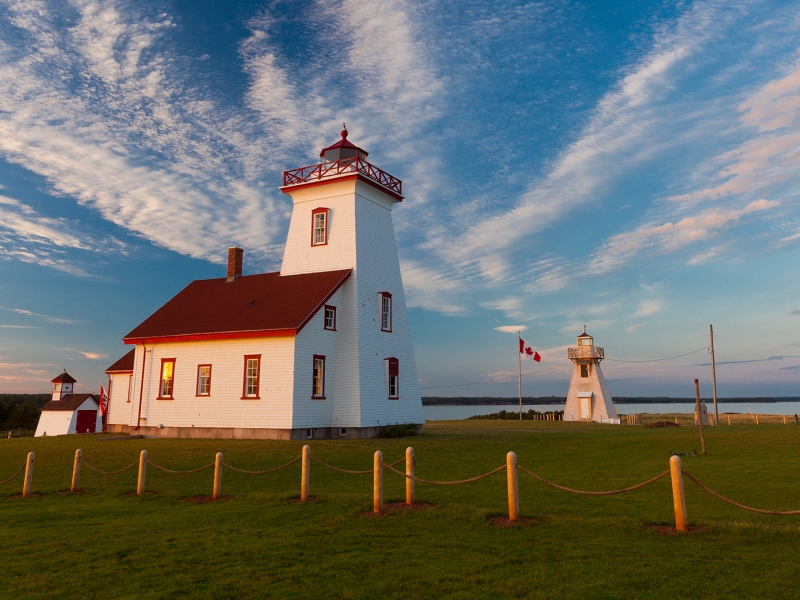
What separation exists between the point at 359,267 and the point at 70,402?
43.4 metres

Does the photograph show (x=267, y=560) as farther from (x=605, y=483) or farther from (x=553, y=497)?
(x=605, y=483)

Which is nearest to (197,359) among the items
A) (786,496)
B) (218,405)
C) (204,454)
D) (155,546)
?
(218,405)

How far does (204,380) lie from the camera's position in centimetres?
3150

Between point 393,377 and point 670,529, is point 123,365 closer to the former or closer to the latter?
point 393,377

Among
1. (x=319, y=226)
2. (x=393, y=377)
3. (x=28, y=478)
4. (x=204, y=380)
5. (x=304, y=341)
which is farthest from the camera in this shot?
(x=319, y=226)

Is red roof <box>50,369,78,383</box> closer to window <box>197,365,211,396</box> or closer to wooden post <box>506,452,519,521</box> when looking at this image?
window <box>197,365,211,396</box>

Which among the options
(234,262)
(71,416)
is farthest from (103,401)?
(234,262)

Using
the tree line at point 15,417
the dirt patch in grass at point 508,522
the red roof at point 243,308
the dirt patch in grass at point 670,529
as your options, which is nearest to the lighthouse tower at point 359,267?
the red roof at point 243,308

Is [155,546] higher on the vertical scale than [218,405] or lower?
lower

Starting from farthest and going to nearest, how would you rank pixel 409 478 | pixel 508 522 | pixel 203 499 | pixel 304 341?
pixel 304 341
pixel 203 499
pixel 409 478
pixel 508 522

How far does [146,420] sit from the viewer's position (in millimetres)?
33031

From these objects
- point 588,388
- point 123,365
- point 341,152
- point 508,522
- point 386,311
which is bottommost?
point 508,522

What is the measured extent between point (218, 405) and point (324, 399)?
5.53 meters

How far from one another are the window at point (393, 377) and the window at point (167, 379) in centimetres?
1182
